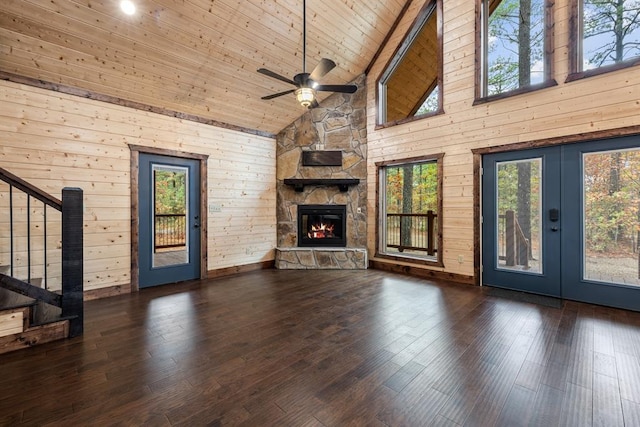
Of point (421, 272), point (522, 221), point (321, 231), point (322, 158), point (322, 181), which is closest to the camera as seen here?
point (522, 221)

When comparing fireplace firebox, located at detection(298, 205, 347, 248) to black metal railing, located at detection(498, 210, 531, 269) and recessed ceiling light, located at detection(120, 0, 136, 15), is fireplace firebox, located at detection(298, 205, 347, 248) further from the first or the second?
recessed ceiling light, located at detection(120, 0, 136, 15)

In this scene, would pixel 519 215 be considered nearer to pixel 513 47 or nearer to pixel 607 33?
pixel 607 33

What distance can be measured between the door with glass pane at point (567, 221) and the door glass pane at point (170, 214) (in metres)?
5.10

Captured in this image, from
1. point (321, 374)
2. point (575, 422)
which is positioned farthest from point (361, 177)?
point (575, 422)

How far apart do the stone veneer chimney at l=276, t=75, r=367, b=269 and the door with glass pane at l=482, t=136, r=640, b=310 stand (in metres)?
2.39

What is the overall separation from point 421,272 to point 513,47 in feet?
13.0

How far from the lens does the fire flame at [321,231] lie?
6.16 m

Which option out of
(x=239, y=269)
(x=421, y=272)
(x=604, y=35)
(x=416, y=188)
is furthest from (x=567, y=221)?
(x=239, y=269)

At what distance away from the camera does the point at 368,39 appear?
17.9ft

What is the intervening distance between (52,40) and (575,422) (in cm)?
582

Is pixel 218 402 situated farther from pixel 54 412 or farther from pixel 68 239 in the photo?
pixel 68 239

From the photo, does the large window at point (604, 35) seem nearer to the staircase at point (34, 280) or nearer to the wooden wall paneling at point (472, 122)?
the wooden wall paneling at point (472, 122)

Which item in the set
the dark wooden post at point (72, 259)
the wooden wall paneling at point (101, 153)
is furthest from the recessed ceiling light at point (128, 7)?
the dark wooden post at point (72, 259)

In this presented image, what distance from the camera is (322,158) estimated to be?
6047mm
